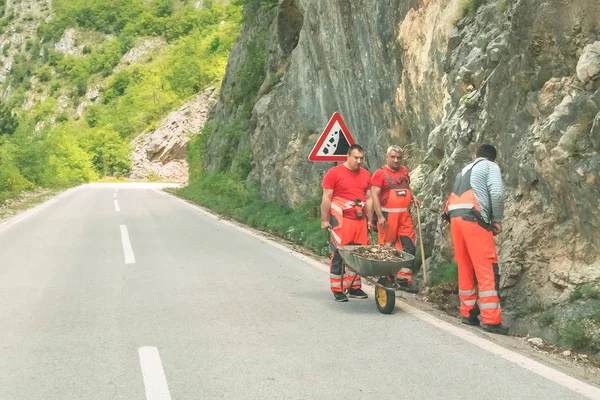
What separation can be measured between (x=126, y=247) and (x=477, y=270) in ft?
27.5

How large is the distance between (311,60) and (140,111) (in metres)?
62.3

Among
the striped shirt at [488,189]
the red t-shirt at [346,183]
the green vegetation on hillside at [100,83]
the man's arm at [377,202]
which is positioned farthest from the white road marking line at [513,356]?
the green vegetation on hillside at [100,83]

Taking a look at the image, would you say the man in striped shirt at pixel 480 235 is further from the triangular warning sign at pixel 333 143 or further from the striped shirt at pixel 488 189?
the triangular warning sign at pixel 333 143

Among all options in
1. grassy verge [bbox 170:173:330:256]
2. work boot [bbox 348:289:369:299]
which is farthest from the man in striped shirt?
grassy verge [bbox 170:173:330:256]

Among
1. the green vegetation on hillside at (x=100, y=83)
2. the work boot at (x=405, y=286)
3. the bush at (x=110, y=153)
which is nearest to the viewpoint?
the work boot at (x=405, y=286)

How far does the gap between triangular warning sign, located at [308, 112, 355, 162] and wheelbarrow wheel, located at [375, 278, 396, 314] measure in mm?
5092

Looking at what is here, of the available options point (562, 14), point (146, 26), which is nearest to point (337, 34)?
point (562, 14)

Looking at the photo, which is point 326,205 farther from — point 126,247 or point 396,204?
point 126,247

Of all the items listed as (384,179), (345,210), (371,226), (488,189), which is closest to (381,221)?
(371,226)

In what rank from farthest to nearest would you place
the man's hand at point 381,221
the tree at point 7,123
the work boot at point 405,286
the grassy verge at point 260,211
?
the tree at point 7,123, the grassy verge at point 260,211, the work boot at point 405,286, the man's hand at point 381,221

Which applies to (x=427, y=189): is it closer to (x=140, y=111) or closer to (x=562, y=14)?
(x=562, y=14)

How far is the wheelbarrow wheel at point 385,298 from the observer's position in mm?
7242

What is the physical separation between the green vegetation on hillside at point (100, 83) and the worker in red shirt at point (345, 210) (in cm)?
2255

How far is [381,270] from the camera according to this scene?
22.7 ft
